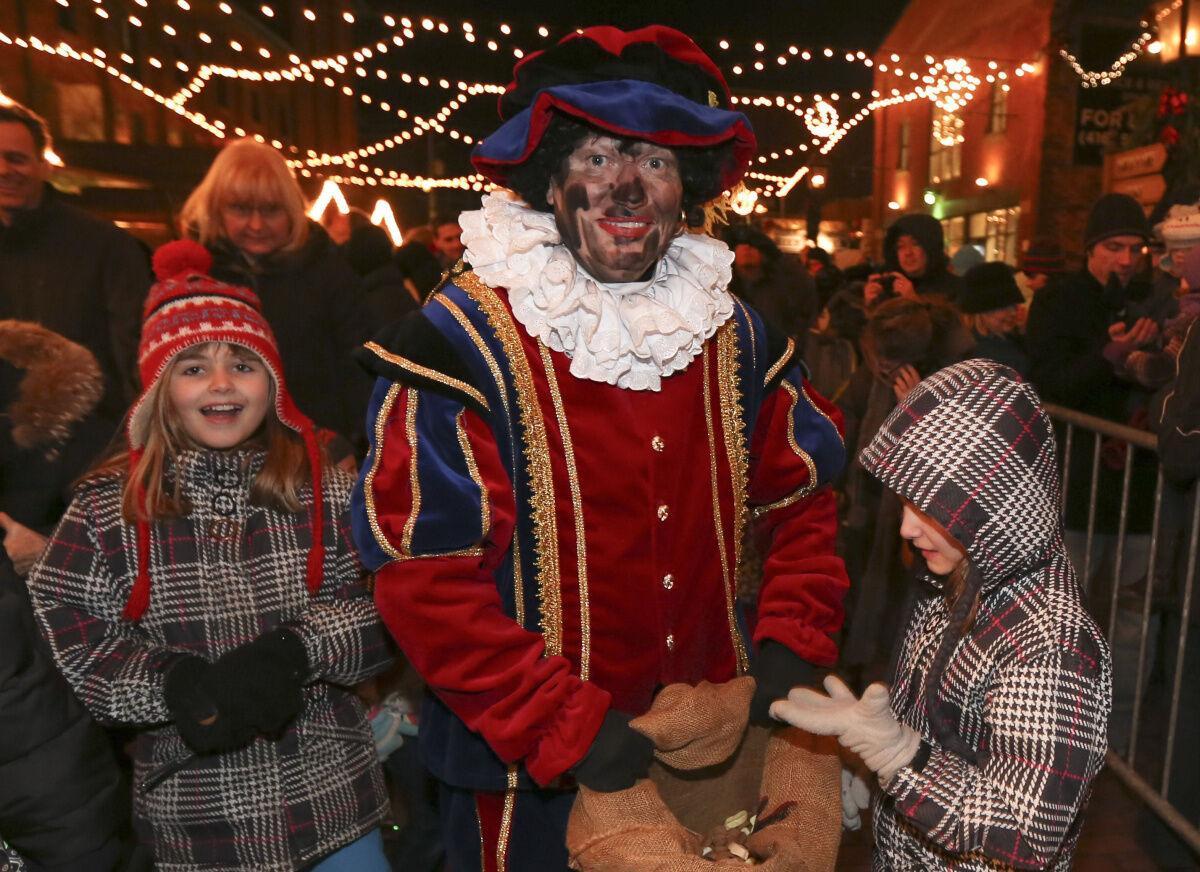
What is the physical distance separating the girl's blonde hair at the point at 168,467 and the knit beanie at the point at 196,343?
0.01 metres

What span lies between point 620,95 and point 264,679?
1329mm

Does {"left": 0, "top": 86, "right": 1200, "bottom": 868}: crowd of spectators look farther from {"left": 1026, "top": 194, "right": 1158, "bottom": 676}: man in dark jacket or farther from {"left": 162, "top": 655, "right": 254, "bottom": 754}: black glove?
{"left": 162, "top": 655, "right": 254, "bottom": 754}: black glove

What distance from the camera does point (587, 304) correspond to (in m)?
1.88

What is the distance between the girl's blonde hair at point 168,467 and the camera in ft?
7.02

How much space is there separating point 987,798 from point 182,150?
18.0 metres

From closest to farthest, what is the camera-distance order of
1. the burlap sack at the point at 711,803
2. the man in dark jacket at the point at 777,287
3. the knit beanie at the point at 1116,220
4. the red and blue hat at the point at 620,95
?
the burlap sack at the point at 711,803
the red and blue hat at the point at 620,95
the knit beanie at the point at 1116,220
the man in dark jacket at the point at 777,287

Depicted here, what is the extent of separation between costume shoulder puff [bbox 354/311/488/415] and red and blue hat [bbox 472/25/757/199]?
1.20ft

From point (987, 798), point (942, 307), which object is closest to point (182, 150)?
point (942, 307)

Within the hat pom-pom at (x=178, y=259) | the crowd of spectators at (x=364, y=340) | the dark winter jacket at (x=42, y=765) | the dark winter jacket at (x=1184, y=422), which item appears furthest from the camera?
the dark winter jacket at (x=1184, y=422)

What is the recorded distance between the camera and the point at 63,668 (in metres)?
2.04

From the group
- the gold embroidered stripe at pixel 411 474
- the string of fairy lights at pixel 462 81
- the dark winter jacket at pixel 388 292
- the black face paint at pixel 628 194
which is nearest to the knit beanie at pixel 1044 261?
the string of fairy lights at pixel 462 81

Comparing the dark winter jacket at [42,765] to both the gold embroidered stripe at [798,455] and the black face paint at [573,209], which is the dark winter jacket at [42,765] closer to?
the black face paint at [573,209]

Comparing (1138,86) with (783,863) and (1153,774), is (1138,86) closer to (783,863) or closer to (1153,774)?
(1153,774)

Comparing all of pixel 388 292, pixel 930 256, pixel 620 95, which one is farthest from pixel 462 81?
pixel 620 95
